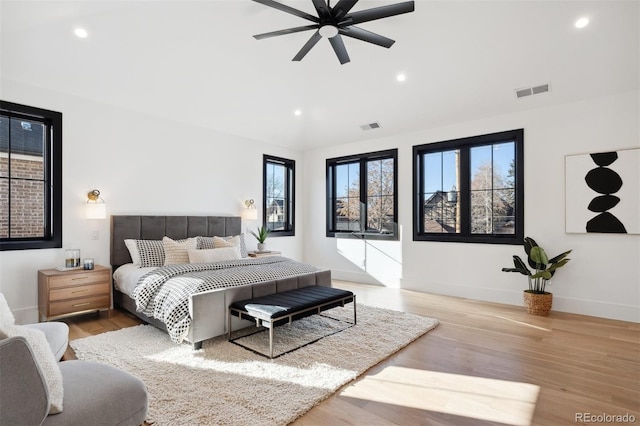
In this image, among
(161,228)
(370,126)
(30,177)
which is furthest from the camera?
(370,126)

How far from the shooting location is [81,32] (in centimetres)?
336

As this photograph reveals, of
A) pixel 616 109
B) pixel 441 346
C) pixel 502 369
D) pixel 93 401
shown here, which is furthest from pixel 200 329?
pixel 616 109

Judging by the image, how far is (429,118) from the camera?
17.1 feet

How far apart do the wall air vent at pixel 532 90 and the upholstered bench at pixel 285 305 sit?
3.38 metres

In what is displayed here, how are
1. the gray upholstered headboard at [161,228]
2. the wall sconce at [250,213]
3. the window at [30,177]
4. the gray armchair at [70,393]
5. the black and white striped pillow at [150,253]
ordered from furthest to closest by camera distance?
1. the wall sconce at [250,213]
2. the gray upholstered headboard at [161,228]
3. the black and white striped pillow at [150,253]
4. the window at [30,177]
5. the gray armchair at [70,393]

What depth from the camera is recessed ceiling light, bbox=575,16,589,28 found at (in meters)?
3.24

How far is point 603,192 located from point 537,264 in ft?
3.80

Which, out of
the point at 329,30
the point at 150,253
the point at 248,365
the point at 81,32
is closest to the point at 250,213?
the point at 150,253

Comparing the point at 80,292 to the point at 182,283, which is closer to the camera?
the point at 182,283

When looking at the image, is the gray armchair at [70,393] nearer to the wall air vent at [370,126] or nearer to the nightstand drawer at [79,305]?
the nightstand drawer at [79,305]

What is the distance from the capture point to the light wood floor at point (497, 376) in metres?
2.12

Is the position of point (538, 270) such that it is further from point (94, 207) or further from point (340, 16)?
point (94, 207)

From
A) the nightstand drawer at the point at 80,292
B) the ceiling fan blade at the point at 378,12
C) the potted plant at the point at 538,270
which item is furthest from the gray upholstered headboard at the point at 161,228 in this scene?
the potted plant at the point at 538,270

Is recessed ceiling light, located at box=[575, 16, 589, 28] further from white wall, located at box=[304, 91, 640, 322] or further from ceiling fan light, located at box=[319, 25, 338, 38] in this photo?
ceiling fan light, located at box=[319, 25, 338, 38]
